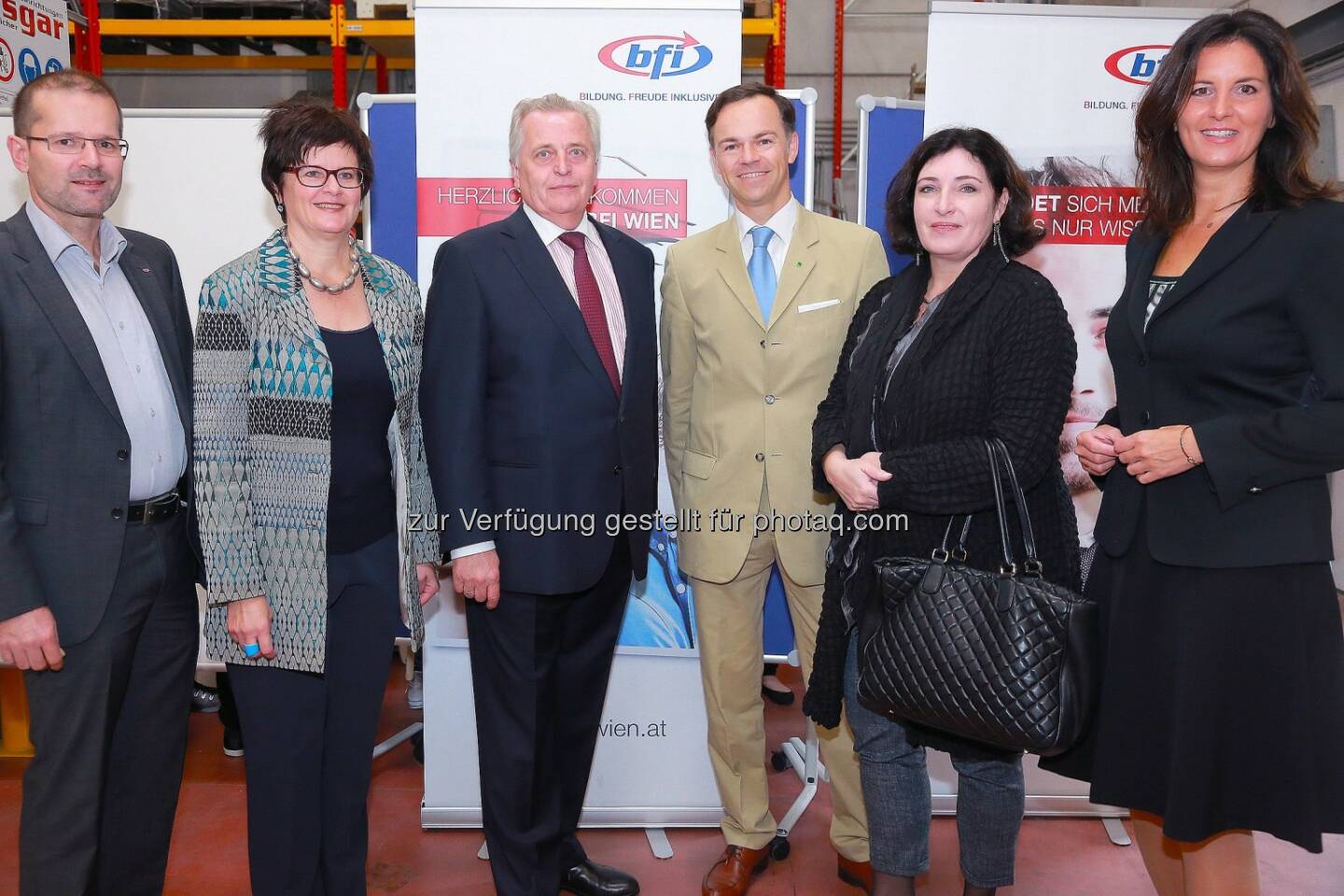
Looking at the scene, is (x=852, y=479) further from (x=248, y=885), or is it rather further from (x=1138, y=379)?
(x=248, y=885)

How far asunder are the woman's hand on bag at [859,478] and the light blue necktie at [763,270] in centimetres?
60

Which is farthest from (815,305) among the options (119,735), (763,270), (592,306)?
(119,735)

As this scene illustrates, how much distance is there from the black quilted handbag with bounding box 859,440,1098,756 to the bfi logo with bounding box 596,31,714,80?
1593 millimetres

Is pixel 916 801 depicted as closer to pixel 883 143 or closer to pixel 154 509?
pixel 154 509

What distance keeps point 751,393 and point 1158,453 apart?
1.01 metres

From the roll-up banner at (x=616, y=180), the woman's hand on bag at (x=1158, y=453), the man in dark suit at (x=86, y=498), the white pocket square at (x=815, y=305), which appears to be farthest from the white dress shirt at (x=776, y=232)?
the man in dark suit at (x=86, y=498)

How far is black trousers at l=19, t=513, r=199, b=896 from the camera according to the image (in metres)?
1.96

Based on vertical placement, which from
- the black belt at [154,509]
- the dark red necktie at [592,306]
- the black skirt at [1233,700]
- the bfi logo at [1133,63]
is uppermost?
the bfi logo at [1133,63]

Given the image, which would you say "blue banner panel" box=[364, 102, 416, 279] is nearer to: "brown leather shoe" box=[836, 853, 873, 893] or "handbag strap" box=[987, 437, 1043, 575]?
"handbag strap" box=[987, 437, 1043, 575]

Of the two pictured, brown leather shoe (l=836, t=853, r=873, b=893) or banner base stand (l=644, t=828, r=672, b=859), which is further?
banner base stand (l=644, t=828, r=672, b=859)

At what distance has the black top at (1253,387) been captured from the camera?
5.17ft

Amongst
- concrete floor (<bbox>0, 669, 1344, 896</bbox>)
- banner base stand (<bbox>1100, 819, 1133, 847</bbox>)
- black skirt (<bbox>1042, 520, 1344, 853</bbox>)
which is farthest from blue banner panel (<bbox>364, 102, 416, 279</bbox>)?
banner base stand (<bbox>1100, 819, 1133, 847</bbox>)

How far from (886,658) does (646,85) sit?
1.83 metres

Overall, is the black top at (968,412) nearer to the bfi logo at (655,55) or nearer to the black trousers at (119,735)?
the bfi logo at (655,55)
